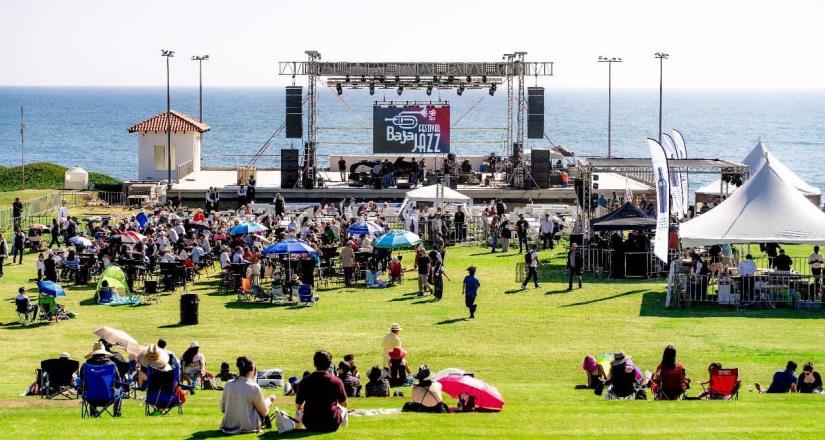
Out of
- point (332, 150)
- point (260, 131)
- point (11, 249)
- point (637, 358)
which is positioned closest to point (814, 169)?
point (332, 150)

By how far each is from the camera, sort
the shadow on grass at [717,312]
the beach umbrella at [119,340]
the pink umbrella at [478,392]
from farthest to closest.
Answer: the shadow on grass at [717,312], the beach umbrella at [119,340], the pink umbrella at [478,392]

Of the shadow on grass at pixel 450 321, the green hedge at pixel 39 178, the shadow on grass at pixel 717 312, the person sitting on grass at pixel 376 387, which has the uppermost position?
the green hedge at pixel 39 178

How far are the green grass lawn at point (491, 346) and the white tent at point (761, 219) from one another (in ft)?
5.27

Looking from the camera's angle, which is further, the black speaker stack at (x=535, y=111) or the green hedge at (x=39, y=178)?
the green hedge at (x=39, y=178)

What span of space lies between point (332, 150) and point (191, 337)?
12169 cm

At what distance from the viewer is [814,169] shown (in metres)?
125

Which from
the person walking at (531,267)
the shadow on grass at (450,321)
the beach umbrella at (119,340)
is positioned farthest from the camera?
the person walking at (531,267)

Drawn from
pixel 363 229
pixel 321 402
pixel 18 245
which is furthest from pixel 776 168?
Answer: pixel 321 402

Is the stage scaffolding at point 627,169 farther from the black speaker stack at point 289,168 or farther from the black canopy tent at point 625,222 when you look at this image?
the black speaker stack at point 289,168

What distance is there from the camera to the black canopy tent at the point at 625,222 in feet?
109

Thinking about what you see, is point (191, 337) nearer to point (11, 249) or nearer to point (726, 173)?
point (11, 249)

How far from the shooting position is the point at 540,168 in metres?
53.6

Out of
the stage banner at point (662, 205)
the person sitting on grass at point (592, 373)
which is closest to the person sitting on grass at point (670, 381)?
the person sitting on grass at point (592, 373)

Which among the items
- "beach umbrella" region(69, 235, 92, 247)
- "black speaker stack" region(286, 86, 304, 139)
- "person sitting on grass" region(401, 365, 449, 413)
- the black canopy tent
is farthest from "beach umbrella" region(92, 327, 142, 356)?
"black speaker stack" region(286, 86, 304, 139)
